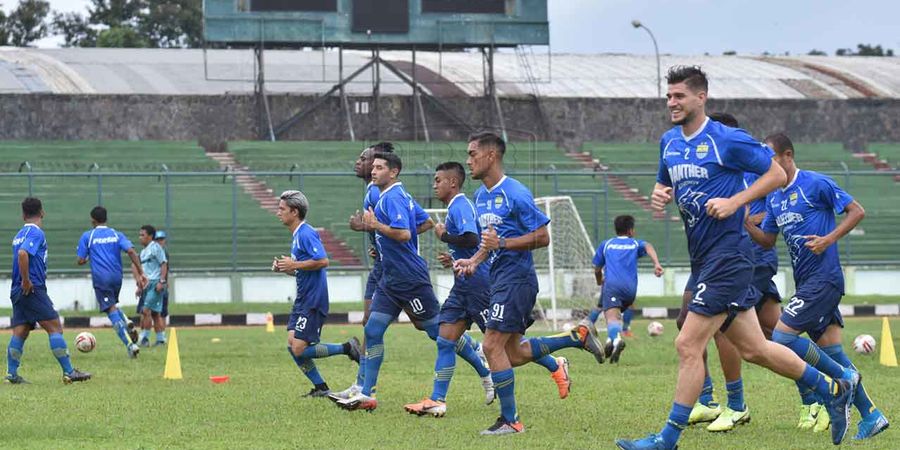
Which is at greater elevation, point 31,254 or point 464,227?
point 464,227

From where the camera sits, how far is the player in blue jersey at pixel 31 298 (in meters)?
16.0

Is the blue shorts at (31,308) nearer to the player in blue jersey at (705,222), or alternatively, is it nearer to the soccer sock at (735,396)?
the soccer sock at (735,396)

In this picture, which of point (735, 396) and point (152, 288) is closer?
point (735, 396)

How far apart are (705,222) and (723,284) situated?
0.42m

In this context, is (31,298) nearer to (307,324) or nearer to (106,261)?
(307,324)

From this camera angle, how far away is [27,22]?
7962 cm

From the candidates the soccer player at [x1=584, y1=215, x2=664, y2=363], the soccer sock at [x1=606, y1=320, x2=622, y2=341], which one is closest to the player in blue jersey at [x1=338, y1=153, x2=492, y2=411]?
the soccer sock at [x1=606, y1=320, x2=622, y2=341]

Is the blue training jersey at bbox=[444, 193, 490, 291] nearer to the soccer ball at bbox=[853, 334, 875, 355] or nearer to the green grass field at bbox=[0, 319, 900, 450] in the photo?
the green grass field at bbox=[0, 319, 900, 450]

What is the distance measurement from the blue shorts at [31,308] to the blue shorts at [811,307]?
27.4 feet

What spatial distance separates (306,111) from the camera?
153ft

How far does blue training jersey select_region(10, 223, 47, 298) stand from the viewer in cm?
1609

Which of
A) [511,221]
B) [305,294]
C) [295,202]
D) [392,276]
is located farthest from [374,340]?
[511,221]

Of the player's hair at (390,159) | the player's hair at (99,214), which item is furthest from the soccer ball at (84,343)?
the player's hair at (390,159)

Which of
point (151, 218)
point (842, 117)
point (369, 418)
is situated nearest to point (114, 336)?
point (151, 218)
